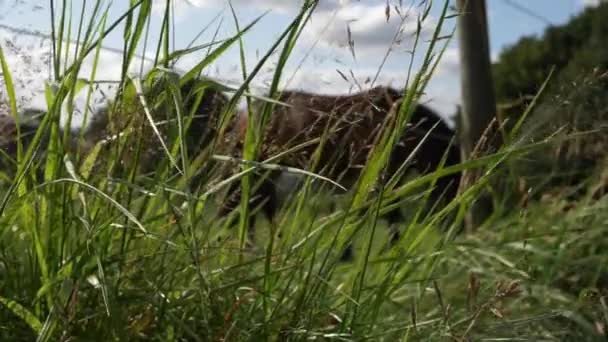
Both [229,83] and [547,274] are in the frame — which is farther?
[547,274]

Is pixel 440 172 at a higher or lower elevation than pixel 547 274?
higher

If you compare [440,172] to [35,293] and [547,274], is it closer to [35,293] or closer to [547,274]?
[35,293]

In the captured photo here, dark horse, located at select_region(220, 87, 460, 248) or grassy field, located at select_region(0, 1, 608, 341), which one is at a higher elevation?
dark horse, located at select_region(220, 87, 460, 248)

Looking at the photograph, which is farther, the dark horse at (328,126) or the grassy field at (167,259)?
the dark horse at (328,126)

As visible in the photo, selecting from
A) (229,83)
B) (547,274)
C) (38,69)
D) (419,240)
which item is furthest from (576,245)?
(38,69)

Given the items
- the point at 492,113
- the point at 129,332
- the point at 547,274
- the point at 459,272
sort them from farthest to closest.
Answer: the point at 492,113
the point at 459,272
the point at 547,274
the point at 129,332

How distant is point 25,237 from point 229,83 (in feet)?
1.18

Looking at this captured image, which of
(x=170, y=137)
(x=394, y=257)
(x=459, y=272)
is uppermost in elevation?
(x=170, y=137)

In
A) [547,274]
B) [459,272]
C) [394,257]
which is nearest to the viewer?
[394,257]

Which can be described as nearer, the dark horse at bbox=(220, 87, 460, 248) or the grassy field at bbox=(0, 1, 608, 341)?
the grassy field at bbox=(0, 1, 608, 341)

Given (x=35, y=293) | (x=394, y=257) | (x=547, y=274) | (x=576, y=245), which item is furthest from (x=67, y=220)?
(x=576, y=245)

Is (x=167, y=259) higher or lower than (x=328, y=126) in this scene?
lower

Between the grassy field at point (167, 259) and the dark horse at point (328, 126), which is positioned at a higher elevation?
the dark horse at point (328, 126)

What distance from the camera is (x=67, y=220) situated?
106cm
